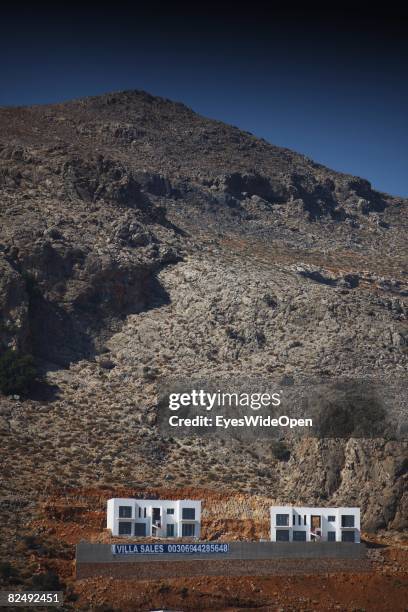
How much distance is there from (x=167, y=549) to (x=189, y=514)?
500 centimetres

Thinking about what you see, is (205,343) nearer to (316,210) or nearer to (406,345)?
(406,345)

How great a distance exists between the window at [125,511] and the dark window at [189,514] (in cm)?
282

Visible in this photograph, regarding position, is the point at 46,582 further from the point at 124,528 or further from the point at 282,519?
the point at 282,519

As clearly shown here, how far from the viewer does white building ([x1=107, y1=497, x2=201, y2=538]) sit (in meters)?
68.3

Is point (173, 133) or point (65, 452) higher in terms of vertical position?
point (173, 133)

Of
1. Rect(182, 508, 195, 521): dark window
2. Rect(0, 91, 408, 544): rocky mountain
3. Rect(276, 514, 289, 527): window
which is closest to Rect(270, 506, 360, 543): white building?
Rect(276, 514, 289, 527): window

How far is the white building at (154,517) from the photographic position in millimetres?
68312

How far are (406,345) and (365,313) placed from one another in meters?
4.36

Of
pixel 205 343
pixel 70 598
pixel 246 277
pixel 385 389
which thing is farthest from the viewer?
pixel 246 277

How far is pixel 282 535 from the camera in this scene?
6981 centimetres

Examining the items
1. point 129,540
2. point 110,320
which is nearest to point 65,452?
point 129,540

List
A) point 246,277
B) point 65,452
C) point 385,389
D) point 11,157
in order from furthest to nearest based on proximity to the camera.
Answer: point 11,157
point 246,277
point 385,389
point 65,452

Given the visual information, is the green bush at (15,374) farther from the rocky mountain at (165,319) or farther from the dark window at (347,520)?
the dark window at (347,520)

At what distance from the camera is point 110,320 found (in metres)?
91.2
